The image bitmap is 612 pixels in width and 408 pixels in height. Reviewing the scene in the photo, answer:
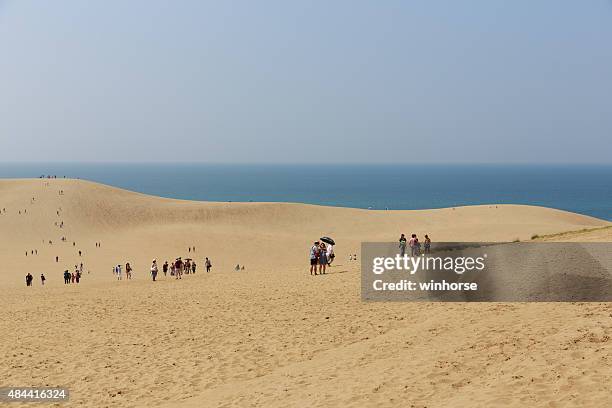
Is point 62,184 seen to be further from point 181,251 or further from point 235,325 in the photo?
point 235,325

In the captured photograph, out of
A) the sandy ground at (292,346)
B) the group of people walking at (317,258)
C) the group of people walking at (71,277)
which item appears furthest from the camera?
the group of people walking at (71,277)

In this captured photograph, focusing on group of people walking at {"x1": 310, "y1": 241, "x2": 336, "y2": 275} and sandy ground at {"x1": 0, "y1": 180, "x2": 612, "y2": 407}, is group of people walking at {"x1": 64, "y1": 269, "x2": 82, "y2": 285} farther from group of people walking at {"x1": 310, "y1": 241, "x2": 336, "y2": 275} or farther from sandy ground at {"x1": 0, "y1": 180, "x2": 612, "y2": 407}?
group of people walking at {"x1": 310, "y1": 241, "x2": 336, "y2": 275}

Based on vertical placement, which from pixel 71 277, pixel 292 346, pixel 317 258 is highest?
pixel 317 258

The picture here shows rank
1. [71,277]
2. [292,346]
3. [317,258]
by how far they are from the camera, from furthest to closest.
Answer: [71,277] → [317,258] → [292,346]

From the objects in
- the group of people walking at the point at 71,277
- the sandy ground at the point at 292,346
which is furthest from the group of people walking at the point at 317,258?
the group of people walking at the point at 71,277

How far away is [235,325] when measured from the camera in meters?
16.3

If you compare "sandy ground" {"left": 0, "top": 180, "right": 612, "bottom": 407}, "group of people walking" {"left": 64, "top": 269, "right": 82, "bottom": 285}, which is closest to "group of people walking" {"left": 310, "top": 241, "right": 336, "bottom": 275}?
"sandy ground" {"left": 0, "top": 180, "right": 612, "bottom": 407}

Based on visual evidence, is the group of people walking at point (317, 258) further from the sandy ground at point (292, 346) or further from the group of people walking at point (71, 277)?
the group of people walking at point (71, 277)

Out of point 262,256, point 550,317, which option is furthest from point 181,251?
point 550,317

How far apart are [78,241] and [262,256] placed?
20.3m

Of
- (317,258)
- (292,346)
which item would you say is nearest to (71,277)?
(317,258)

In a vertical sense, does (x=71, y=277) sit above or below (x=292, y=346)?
below

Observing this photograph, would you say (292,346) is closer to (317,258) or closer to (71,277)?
(317,258)

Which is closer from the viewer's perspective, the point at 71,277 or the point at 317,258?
the point at 317,258
